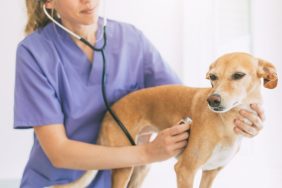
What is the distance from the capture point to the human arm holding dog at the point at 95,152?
973 millimetres

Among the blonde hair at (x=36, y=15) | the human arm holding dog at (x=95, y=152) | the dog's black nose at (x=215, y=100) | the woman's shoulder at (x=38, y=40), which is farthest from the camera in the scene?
the blonde hair at (x=36, y=15)

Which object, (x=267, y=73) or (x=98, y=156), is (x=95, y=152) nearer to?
(x=98, y=156)

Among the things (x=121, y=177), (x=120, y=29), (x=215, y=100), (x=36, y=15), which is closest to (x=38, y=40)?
(x=36, y=15)

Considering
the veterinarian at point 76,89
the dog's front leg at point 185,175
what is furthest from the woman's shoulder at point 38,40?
the dog's front leg at point 185,175

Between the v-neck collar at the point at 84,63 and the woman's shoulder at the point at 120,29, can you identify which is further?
the woman's shoulder at the point at 120,29

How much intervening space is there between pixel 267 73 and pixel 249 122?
12 centimetres

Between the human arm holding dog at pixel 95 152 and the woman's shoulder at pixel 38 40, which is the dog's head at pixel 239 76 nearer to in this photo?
the human arm holding dog at pixel 95 152

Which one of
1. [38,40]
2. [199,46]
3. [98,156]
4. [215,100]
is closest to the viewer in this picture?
[215,100]

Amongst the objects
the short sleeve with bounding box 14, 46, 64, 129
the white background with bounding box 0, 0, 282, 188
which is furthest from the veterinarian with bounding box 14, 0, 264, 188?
the white background with bounding box 0, 0, 282, 188

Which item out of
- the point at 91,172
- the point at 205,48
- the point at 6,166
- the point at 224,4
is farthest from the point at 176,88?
the point at 6,166

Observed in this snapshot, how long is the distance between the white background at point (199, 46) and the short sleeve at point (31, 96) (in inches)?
32.7

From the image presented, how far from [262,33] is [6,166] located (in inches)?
52.1

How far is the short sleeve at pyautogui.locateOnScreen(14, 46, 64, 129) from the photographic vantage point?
1.04m

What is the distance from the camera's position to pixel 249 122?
91 centimetres
